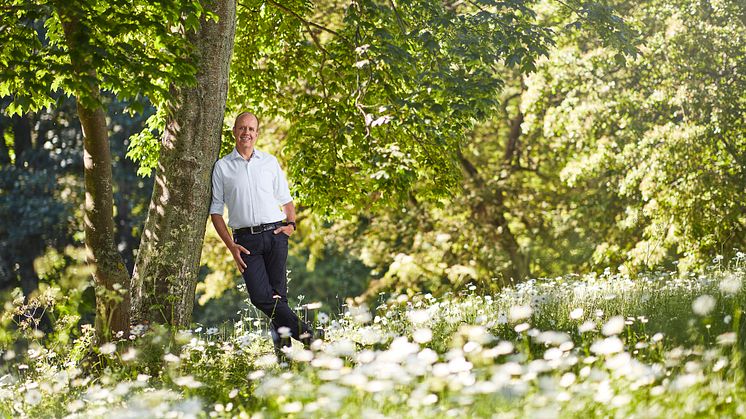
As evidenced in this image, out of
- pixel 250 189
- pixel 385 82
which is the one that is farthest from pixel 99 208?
pixel 385 82

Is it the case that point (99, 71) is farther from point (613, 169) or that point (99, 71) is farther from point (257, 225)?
point (613, 169)

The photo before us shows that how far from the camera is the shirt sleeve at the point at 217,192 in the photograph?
23.8 ft

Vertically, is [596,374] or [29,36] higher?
[29,36]

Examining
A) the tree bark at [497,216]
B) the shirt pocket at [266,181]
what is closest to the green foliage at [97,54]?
the shirt pocket at [266,181]

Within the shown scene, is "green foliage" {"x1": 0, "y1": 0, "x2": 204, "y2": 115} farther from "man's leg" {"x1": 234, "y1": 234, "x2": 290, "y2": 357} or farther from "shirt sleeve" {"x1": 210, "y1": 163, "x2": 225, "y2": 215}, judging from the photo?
"man's leg" {"x1": 234, "y1": 234, "x2": 290, "y2": 357}

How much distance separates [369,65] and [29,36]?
129 inches

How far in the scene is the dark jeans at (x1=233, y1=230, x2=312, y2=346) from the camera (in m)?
6.92

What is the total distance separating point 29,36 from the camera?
25.9 ft

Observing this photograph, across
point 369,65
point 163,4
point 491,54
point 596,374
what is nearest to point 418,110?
point 369,65

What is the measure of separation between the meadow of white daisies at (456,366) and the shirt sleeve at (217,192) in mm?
1068

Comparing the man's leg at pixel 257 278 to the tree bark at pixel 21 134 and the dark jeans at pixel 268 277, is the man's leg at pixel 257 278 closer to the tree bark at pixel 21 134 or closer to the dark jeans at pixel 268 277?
the dark jeans at pixel 268 277

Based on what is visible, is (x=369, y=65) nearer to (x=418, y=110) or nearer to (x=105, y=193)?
(x=418, y=110)

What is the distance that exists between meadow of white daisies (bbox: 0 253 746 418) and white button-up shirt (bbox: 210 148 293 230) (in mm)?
996

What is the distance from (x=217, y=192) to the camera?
24.1ft
